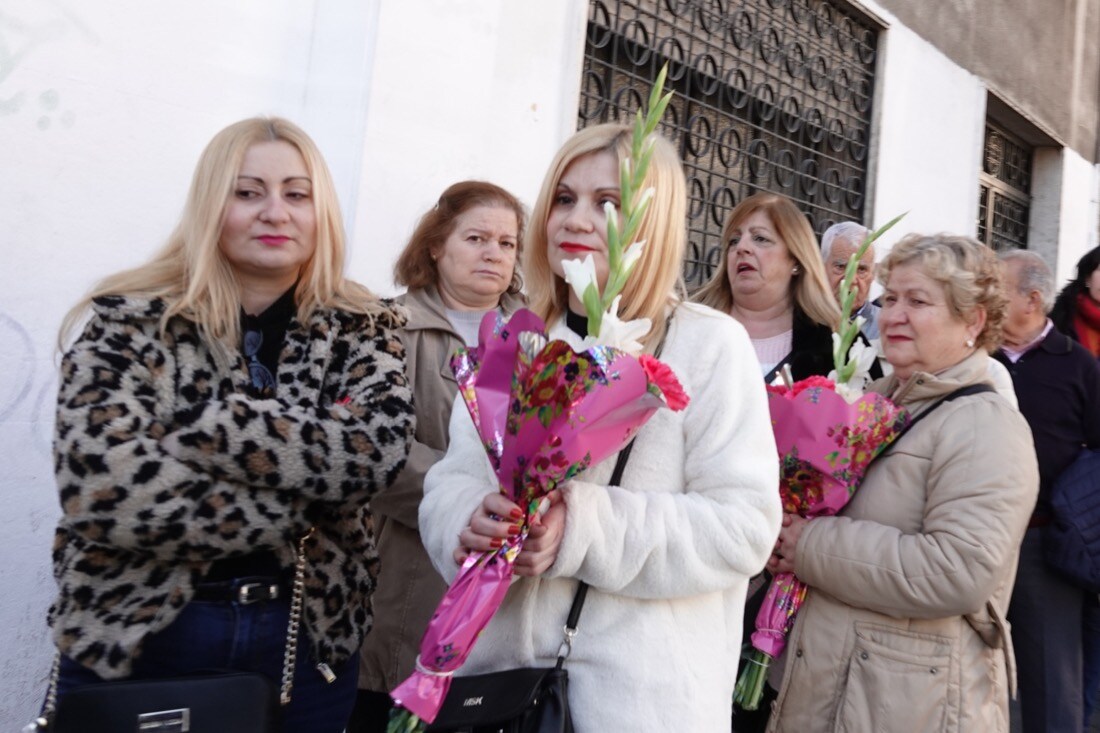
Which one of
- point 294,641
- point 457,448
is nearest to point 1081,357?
point 457,448

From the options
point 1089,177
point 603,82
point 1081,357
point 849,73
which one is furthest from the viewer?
point 1089,177

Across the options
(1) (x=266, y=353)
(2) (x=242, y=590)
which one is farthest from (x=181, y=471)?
(1) (x=266, y=353)

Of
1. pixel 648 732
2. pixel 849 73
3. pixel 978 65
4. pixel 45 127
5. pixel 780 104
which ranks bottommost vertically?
pixel 648 732

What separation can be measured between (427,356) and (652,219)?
117 centimetres

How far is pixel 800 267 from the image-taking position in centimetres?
338

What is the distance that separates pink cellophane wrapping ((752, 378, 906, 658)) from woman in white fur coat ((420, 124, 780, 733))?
556 mm

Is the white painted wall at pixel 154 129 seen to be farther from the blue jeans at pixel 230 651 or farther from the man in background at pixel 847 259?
the man in background at pixel 847 259

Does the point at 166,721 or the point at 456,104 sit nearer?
the point at 166,721

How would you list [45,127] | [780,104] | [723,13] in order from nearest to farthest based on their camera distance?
[45,127] < [723,13] < [780,104]

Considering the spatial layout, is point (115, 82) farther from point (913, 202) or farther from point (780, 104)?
point (913, 202)

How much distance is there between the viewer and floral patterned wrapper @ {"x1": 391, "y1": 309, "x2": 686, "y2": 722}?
1.46 m

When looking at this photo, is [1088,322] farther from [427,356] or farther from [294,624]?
[294,624]

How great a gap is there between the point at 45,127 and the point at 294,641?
6.72 ft

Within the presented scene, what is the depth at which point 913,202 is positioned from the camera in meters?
7.32
